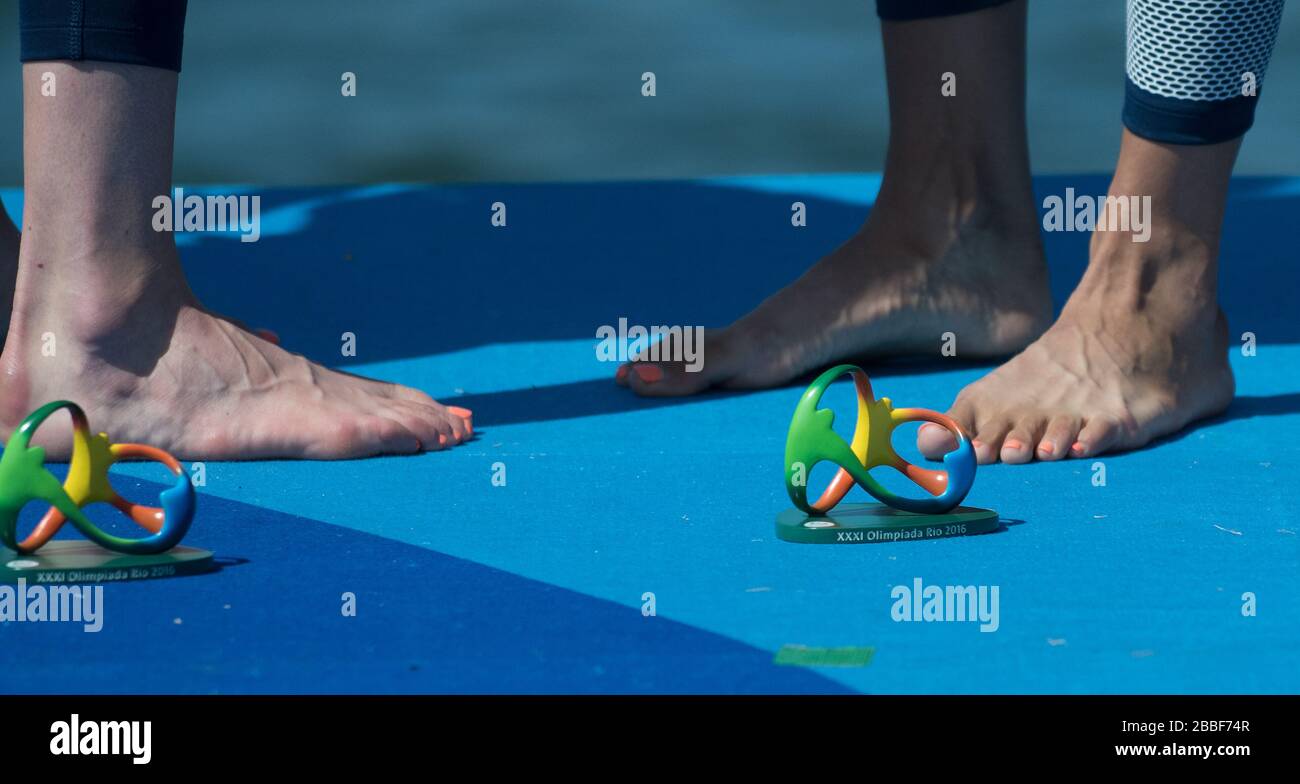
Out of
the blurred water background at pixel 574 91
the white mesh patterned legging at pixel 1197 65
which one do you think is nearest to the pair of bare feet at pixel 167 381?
the white mesh patterned legging at pixel 1197 65

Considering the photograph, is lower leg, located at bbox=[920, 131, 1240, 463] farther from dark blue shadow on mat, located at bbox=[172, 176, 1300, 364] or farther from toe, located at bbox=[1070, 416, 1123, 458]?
dark blue shadow on mat, located at bbox=[172, 176, 1300, 364]

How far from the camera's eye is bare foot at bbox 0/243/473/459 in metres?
1.67

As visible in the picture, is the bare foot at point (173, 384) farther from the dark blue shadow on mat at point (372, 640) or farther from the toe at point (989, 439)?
the toe at point (989, 439)

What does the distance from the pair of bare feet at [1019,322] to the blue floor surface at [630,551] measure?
4 centimetres

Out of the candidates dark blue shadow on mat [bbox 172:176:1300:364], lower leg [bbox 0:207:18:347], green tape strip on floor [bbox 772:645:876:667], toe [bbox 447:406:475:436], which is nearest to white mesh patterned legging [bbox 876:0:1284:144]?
dark blue shadow on mat [bbox 172:176:1300:364]

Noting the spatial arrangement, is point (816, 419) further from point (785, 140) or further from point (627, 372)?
point (785, 140)

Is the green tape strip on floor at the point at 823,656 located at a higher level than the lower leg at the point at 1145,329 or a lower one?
lower

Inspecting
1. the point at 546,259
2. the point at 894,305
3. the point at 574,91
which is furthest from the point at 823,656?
the point at 574,91

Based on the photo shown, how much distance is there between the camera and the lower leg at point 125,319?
5.41 feet

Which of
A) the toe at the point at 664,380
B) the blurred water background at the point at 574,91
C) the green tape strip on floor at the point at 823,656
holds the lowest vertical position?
the green tape strip on floor at the point at 823,656

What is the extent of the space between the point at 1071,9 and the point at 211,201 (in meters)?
5.28

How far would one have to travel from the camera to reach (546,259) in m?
2.63

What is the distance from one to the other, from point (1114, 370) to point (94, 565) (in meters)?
1.01

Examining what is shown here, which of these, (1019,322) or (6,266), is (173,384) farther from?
(1019,322)
